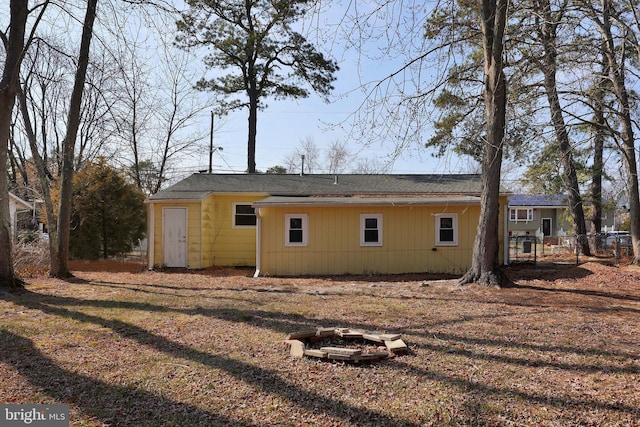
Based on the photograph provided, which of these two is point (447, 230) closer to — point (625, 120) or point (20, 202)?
point (625, 120)

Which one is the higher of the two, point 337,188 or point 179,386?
point 337,188

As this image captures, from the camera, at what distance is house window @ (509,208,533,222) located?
3650cm

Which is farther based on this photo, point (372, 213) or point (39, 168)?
point (372, 213)

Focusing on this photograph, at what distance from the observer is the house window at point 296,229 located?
13172 mm

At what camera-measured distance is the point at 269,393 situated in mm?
3678

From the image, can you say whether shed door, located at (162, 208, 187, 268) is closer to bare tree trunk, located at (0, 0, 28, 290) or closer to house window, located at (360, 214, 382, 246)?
bare tree trunk, located at (0, 0, 28, 290)

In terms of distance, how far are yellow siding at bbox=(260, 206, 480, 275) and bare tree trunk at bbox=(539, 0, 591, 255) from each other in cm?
370

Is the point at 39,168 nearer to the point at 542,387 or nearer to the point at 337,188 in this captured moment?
the point at 337,188

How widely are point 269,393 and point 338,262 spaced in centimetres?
970

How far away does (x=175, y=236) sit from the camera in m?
14.5

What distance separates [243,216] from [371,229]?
16.4ft

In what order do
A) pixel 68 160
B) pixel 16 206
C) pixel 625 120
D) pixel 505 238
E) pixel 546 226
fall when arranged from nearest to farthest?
1. pixel 68 160
2. pixel 625 120
3. pixel 505 238
4. pixel 16 206
5. pixel 546 226

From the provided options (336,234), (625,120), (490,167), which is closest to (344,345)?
(490,167)

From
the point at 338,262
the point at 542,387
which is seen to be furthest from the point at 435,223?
the point at 542,387
